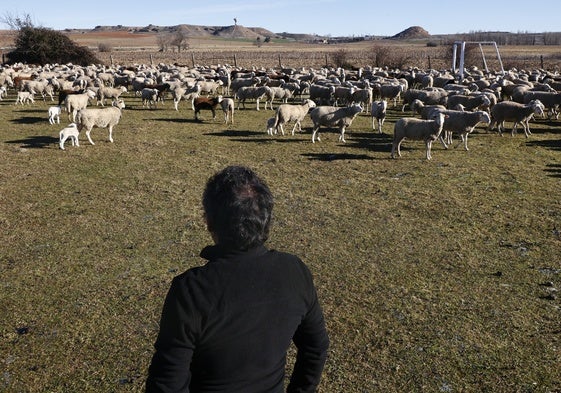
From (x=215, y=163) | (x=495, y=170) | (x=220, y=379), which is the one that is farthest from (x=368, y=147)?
(x=220, y=379)

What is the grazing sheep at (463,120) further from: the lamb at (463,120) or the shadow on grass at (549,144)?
the shadow on grass at (549,144)

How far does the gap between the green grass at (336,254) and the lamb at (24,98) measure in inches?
405

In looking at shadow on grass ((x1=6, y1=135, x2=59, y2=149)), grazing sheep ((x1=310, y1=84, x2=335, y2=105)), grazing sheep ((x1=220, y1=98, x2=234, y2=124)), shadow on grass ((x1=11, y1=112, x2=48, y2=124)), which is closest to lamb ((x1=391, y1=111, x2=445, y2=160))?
grazing sheep ((x1=220, y1=98, x2=234, y2=124))

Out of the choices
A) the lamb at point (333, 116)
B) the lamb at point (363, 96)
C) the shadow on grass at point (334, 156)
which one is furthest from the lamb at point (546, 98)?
the shadow on grass at point (334, 156)

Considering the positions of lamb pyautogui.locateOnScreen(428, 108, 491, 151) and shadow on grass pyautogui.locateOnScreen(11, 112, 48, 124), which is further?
shadow on grass pyautogui.locateOnScreen(11, 112, 48, 124)

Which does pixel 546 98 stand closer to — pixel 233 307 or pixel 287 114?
pixel 287 114

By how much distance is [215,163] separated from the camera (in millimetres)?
13852

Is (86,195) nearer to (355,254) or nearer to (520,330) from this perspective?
(355,254)

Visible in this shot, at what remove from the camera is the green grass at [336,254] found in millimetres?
5355

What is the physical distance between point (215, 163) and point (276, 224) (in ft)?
16.7

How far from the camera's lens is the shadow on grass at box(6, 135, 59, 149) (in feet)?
50.6

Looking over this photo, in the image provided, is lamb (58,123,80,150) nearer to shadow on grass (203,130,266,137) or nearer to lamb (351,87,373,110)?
shadow on grass (203,130,266,137)

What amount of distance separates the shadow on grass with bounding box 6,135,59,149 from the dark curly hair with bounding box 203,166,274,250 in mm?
14987

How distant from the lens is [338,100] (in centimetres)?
2458
